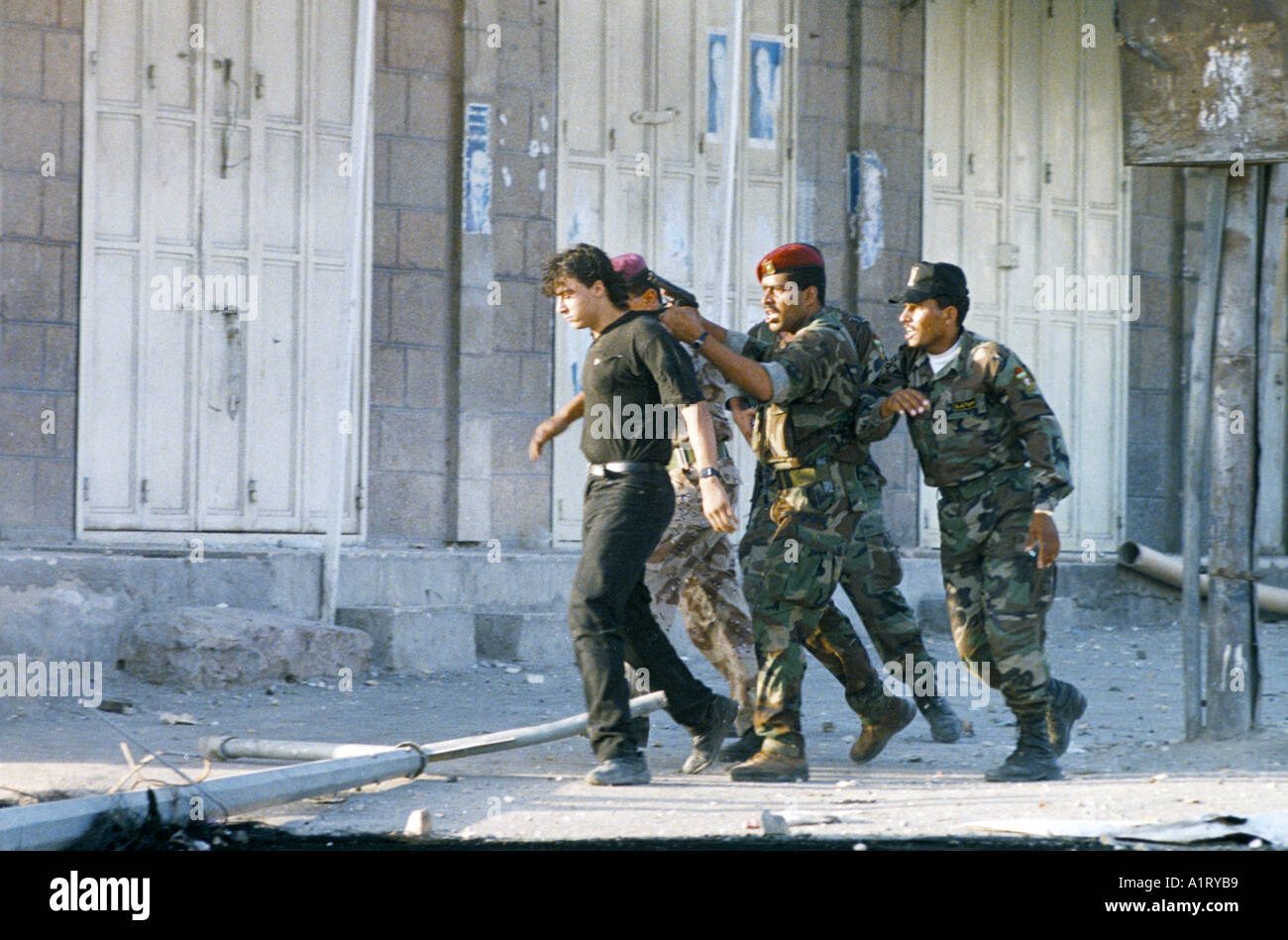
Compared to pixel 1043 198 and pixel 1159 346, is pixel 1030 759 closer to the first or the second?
pixel 1043 198

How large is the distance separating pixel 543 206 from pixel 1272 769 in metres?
5.95

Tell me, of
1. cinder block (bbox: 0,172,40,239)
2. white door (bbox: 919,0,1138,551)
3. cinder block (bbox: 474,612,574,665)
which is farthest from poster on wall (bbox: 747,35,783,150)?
cinder block (bbox: 0,172,40,239)

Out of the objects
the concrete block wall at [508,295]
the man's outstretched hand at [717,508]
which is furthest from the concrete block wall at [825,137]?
the man's outstretched hand at [717,508]

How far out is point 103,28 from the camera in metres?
9.27

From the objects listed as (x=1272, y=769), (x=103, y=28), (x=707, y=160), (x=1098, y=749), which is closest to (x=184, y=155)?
(x=103, y=28)

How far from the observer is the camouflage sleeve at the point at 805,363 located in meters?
5.96

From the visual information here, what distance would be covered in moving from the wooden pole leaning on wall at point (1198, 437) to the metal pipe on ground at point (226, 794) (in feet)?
6.92

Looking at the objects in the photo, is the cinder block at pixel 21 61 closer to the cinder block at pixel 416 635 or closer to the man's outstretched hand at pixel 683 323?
the cinder block at pixel 416 635

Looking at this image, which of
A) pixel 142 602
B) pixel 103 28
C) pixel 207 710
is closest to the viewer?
pixel 207 710

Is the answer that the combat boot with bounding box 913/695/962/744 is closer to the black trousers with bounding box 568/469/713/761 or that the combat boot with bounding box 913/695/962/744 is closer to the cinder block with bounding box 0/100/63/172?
the black trousers with bounding box 568/469/713/761

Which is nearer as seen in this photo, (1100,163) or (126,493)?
(126,493)

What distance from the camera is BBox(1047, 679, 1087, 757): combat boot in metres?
6.24

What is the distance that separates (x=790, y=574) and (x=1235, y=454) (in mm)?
1921
